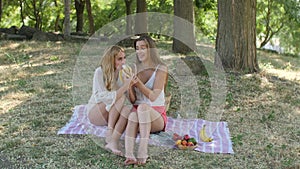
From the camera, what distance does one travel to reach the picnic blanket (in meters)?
3.75

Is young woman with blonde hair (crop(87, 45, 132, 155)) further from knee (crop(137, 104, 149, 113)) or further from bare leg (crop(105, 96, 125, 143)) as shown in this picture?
knee (crop(137, 104, 149, 113))

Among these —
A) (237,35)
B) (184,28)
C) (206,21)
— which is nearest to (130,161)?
(237,35)

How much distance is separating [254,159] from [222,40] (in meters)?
3.28

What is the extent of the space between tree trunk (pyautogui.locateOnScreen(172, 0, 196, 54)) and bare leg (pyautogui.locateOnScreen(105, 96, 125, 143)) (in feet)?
17.1

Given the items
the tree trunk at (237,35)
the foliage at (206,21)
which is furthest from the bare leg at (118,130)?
the foliage at (206,21)

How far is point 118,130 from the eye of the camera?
3545mm

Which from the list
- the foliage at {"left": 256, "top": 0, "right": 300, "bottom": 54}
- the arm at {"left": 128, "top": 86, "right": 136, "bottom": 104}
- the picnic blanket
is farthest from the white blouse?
the foliage at {"left": 256, "top": 0, "right": 300, "bottom": 54}

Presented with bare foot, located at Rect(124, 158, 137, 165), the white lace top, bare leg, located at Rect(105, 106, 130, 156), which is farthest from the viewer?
the white lace top

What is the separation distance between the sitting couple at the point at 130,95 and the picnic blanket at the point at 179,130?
4.5 inches

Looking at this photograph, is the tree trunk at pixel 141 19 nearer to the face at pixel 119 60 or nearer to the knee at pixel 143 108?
the face at pixel 119 60

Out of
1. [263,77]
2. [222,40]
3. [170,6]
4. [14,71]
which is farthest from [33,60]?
[170,6]

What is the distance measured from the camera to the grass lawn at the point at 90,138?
3.44 m

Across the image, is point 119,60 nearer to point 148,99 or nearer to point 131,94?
point 131,94

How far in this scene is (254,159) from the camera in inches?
140
